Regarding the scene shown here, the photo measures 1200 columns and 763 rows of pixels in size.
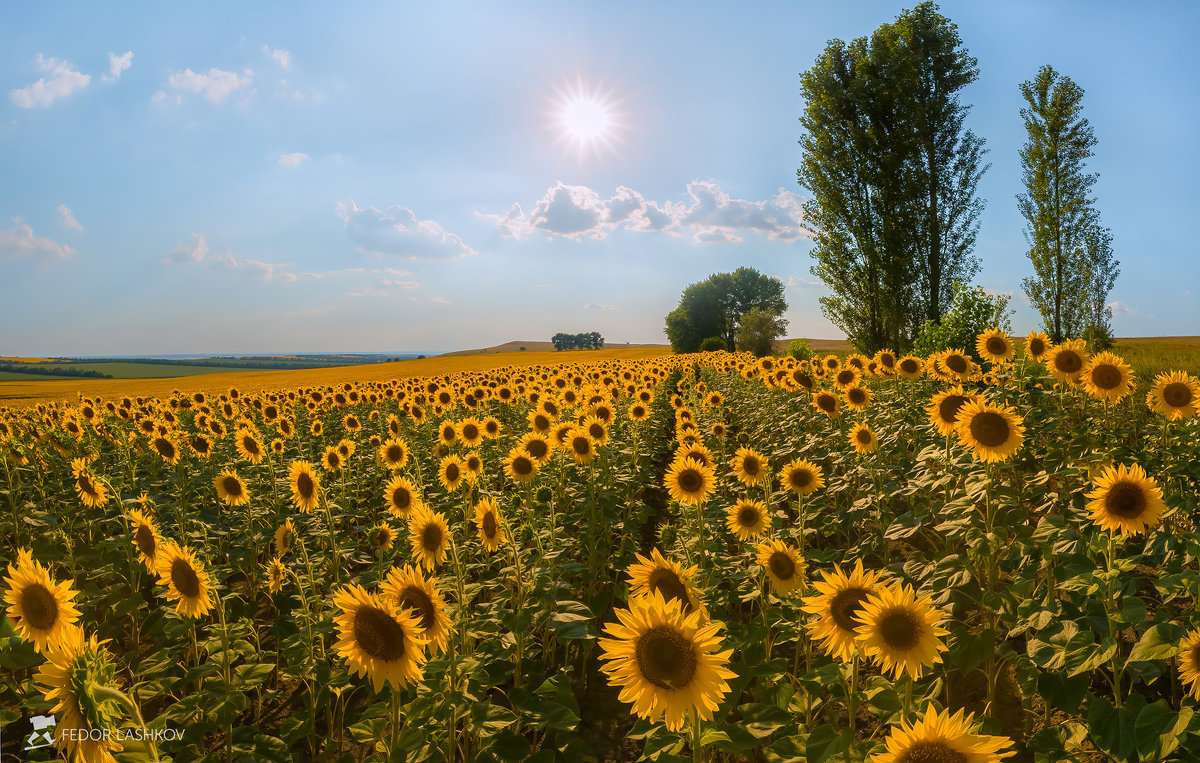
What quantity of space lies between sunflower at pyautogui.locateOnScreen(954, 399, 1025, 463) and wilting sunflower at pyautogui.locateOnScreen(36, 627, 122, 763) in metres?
4.70

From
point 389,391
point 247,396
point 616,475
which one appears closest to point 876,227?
point 389,391

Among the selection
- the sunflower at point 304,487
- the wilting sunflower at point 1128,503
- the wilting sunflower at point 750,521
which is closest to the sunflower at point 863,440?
the wilting sunflower at point 750,521

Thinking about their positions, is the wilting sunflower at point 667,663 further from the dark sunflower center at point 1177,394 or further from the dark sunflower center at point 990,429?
the dark sunflower center at point 1177,394

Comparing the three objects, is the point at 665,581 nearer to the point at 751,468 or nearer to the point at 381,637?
the point at 381,637

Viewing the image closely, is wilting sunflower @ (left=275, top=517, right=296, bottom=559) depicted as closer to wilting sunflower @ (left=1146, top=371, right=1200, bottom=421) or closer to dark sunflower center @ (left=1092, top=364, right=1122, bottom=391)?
wilting sunflower @ (left=1146, top=371, right=1200, bottom=421)

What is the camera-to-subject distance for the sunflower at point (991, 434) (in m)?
4.01

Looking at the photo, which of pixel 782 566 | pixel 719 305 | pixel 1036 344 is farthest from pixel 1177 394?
pixel 719 305

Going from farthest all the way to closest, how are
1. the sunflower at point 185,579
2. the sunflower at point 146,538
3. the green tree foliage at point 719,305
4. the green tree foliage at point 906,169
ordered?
the green tree foliage at point 719,305 < the green tree foliage at point 906,169 < the sunflower at point 146,538 < the sunflower at point 185,579

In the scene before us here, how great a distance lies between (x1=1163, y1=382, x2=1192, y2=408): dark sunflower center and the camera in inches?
197

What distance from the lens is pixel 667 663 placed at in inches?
80.7

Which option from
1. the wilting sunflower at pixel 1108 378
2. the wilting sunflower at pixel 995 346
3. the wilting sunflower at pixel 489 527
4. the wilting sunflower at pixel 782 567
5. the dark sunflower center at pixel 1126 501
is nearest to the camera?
the dark sunflower center at pixel 1126 501

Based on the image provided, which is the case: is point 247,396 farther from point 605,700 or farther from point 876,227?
point 876,227

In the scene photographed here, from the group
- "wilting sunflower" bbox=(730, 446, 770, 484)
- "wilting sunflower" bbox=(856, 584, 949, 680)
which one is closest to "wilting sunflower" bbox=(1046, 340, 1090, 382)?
"wilting sunflower" bbox=(730, 446, 770, 484)

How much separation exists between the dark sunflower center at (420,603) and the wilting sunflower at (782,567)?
2052mm
